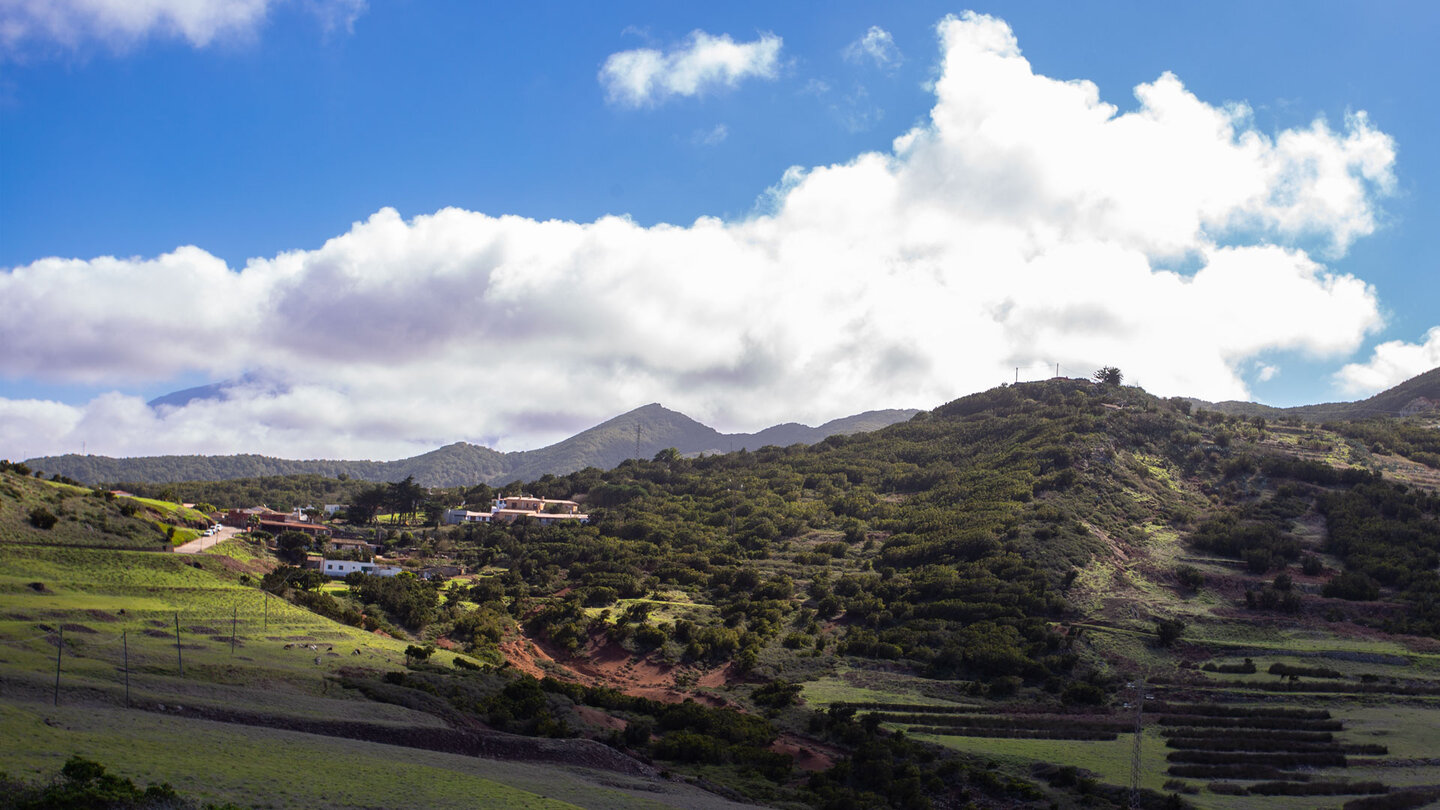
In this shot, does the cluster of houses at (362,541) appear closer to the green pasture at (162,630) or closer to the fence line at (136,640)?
the green pasture at (162,630)

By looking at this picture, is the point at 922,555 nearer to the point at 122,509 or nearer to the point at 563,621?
the point at 563,621

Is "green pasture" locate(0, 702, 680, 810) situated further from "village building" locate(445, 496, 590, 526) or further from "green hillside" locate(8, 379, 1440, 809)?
"village building" locate(445, 496, 590, 526)

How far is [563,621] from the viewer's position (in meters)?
71.8

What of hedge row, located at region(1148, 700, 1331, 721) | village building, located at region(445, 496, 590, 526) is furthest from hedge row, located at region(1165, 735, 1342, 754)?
village building, located at region(445, 496, 590, 526)

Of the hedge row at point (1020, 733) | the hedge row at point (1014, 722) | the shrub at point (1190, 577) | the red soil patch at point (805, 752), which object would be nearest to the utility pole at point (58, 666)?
the red soil patch at point (805, 752)

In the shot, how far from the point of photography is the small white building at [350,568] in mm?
73188

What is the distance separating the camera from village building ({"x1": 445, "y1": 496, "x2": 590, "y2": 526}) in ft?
366

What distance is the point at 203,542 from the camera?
65.8 meters

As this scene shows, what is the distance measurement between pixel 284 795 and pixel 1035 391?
147737 mm

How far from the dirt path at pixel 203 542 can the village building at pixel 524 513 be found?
37154 mm

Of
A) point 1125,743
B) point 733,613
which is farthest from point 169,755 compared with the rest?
point 733,613

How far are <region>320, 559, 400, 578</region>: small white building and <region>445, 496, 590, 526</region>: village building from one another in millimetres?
32531

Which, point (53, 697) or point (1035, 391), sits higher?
point (1035, 391)

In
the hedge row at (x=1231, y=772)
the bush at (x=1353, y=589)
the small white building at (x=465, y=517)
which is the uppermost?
the small white building at (x=465, y=517)
